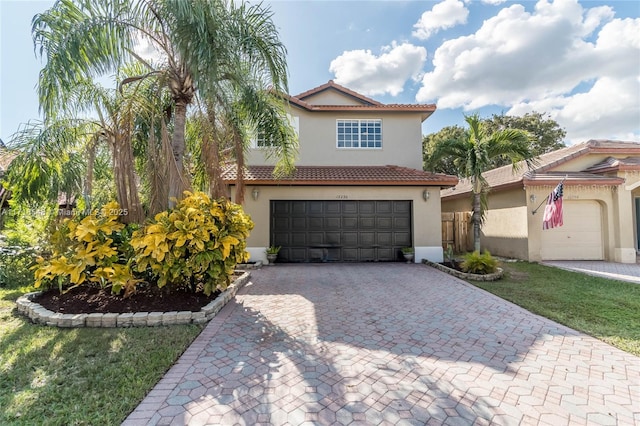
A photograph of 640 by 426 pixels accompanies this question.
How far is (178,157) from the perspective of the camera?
6.84 metres

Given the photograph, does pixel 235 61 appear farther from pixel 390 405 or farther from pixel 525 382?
pixel 525 382

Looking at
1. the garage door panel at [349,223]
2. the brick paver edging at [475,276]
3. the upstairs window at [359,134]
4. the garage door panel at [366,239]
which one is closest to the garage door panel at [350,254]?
the garage door panel at [366,239]

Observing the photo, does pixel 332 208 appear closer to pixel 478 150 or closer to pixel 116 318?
pixel 478 150

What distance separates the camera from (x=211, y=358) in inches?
161

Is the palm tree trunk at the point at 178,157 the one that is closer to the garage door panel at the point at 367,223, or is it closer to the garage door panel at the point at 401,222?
the garage door panel at the point at 367,223

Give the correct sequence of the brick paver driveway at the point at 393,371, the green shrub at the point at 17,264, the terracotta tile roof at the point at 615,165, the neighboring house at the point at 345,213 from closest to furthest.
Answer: the brick paver driveway at the point at 393,371, the green shrub at the point at 17,264, the neighboring house at the point at 345,213, the terracotta tile roof at the point at 615,165

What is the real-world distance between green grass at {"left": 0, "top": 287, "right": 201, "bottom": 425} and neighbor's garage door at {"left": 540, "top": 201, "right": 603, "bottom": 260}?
49.7 ft

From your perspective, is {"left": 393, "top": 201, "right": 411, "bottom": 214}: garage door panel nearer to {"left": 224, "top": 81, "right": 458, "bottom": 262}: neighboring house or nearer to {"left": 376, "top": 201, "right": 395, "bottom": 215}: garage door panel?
{"left": 224, "top": 81, "right": 458, "bottom": 262}: neighboring house

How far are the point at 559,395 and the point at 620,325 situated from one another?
3735mm

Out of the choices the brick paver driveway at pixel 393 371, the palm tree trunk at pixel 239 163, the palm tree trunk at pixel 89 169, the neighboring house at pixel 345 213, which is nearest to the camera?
the brick paver driveway at pixel 393 371

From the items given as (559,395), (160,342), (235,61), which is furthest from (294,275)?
(559,395)

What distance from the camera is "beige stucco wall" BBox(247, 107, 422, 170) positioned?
1421cm

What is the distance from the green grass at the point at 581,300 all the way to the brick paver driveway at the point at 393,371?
0.55m

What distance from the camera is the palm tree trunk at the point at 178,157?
→ 21.5ft
